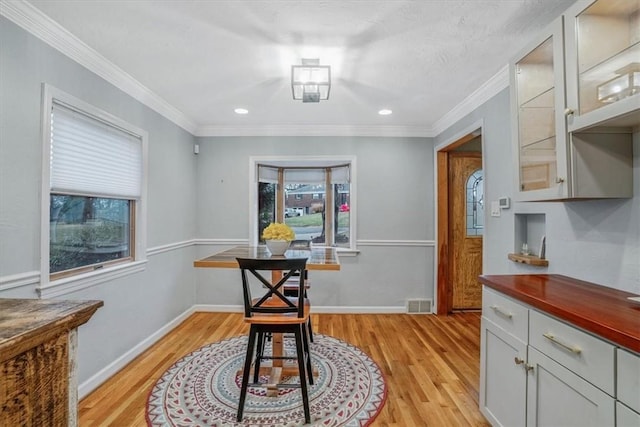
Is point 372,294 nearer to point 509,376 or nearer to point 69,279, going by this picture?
point 509,376

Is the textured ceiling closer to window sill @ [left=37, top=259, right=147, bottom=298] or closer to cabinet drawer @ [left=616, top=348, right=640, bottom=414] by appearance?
window sill @ [left=37, top=259, right=147, bottom=298]

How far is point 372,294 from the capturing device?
152 inches

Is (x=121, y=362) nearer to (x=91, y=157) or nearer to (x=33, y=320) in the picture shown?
(x=91, y=157)

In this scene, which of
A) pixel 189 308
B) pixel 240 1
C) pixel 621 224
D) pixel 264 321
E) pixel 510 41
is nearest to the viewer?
→ pixel 621 224

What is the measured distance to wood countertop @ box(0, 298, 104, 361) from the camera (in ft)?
2.01

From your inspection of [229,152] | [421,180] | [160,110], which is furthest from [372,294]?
[160,110]

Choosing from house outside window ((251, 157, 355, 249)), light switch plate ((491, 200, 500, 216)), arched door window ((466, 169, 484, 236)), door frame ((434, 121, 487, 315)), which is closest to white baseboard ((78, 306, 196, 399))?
house outside window ((251, 157, 355, 249))

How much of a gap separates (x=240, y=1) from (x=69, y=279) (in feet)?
6.72

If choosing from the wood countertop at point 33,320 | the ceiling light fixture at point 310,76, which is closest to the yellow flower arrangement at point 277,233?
the ceiling light fixture at point 310,76

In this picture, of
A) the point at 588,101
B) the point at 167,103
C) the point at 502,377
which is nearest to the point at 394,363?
the point at 502,377

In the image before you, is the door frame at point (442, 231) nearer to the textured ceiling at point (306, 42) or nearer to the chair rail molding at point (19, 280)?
the textured ceiling at point (306, 42)

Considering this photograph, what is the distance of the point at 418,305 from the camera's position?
382cm

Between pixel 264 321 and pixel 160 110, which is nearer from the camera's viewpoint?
pixel 264 321

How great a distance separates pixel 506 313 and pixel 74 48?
311 cm
